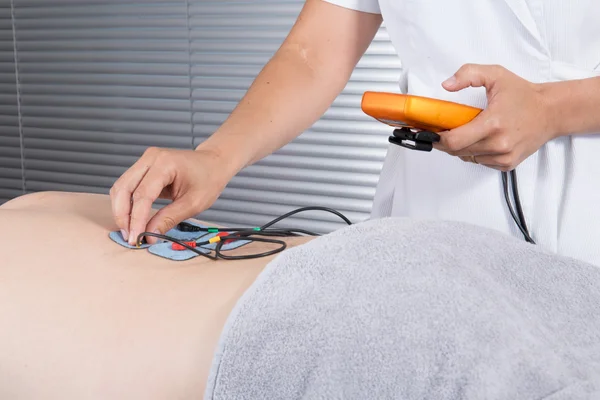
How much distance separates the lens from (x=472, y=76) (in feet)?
2.77

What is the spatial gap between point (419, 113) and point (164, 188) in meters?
0.41

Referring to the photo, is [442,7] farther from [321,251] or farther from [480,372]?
[480,372]

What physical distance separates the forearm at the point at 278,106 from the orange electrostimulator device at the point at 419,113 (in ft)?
1.03

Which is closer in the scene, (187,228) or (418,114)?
(418,114)

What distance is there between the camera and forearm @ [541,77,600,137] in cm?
87

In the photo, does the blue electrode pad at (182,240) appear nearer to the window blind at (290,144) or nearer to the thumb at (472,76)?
the thumb at (472,76)

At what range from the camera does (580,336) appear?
604mm

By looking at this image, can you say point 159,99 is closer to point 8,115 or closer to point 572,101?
point 8,115

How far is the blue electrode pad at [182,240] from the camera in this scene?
37.7 inches

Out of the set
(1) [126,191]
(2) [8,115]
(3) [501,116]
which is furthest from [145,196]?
(2) [8,115]

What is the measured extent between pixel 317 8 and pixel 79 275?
0.63 meters

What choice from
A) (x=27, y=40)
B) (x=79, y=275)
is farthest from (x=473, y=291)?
(x=27, y=40)

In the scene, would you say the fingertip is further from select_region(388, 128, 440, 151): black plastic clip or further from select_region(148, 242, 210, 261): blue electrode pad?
select_region(148, 242, 210, 261): blue electrode pad

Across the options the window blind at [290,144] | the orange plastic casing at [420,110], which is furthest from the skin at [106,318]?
the window blind at [290,144]
